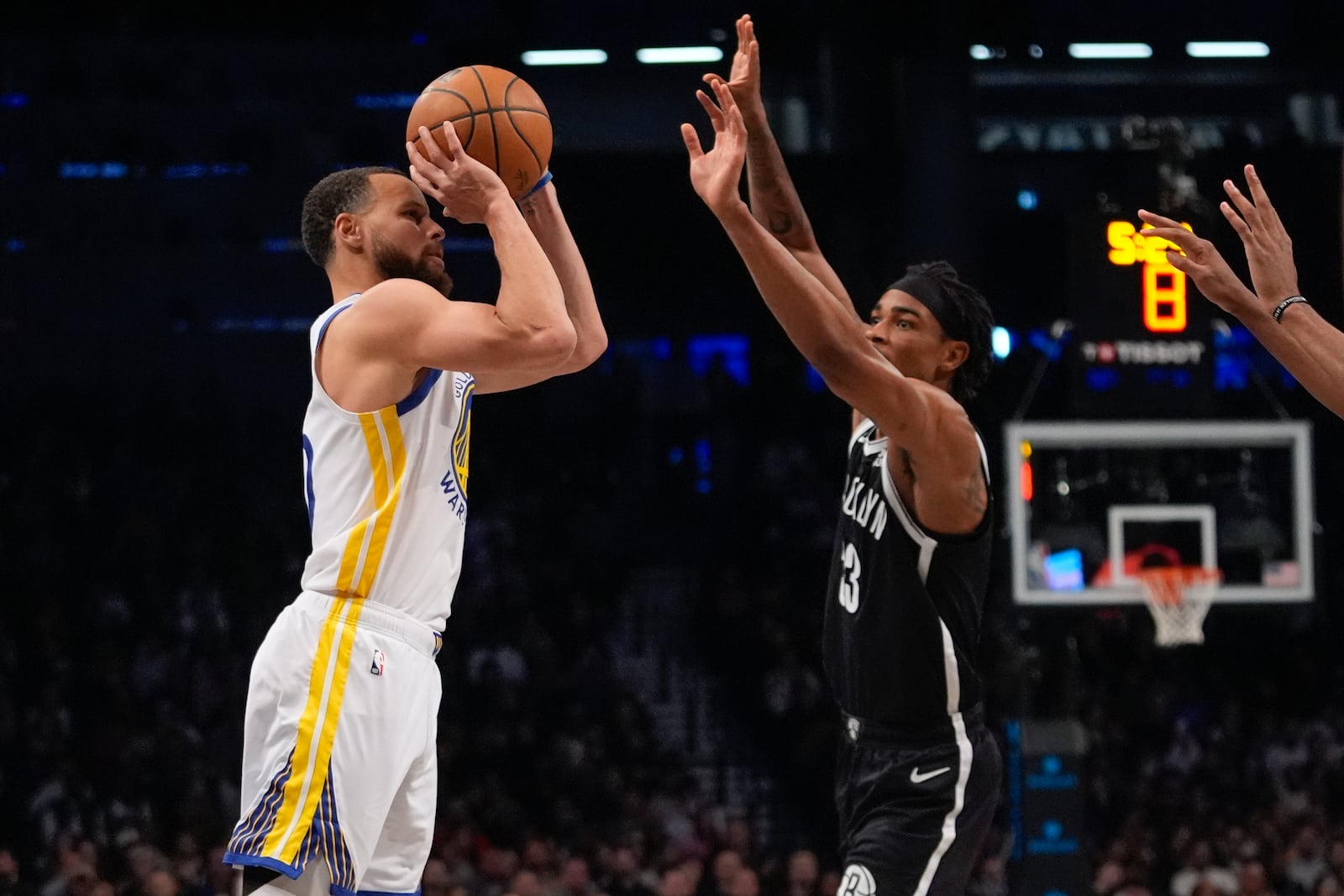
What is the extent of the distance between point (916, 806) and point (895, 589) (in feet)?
1.67

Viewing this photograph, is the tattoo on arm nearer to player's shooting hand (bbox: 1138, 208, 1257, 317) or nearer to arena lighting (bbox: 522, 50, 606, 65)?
player's shooting hand (bbox: 1138, 208, 1257, 317)

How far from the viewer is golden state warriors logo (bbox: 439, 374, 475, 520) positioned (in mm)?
3855

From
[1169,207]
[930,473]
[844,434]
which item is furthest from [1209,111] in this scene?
[930,473]

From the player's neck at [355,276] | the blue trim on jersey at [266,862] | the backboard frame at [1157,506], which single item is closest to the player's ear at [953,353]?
the player's neck at [355,276]

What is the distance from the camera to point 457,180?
378 centimetres

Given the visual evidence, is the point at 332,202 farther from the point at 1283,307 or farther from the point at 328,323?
the point at 1283,307

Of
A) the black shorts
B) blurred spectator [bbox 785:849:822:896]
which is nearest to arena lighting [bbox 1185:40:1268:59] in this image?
blurred spectator [bbox 785:849:822:896]

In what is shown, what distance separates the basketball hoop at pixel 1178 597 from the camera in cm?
902

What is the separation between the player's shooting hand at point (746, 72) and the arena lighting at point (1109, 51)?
45.8 feet

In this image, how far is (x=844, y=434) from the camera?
16734mm

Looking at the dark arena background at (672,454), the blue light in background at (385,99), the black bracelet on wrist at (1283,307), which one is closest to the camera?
the black bracelet on wrist at (1283,307)

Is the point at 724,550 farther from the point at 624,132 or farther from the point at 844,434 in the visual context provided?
the point at 624,132

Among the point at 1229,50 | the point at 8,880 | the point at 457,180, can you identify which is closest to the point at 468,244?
the point at 8,880

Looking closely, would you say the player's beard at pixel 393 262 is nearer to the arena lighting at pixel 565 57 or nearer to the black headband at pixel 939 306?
the black headband at pixel 939 306
